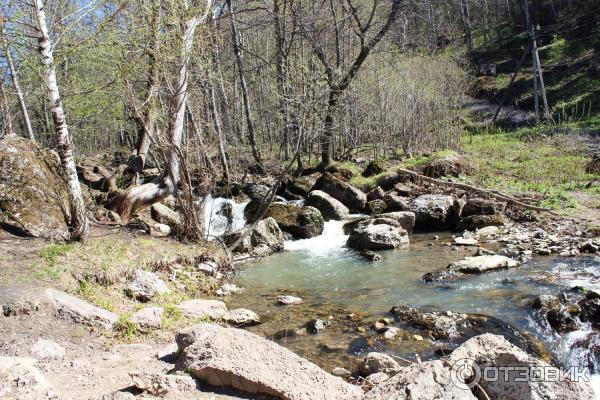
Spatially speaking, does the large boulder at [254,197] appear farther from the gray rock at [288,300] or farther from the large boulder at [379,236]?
the gray rock at [288,300]

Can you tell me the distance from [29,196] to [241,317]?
14.6ft

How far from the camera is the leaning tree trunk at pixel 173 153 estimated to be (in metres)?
8.77

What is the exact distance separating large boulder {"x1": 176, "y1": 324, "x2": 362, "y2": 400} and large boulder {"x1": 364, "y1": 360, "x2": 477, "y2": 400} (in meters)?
0.30

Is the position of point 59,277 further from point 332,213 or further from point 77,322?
point 332,213

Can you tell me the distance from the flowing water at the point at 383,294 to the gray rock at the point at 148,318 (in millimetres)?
1247

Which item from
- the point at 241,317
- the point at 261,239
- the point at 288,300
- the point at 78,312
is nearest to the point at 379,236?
the point at 261,239

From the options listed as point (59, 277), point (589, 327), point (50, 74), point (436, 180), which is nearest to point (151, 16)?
point (50, 74)

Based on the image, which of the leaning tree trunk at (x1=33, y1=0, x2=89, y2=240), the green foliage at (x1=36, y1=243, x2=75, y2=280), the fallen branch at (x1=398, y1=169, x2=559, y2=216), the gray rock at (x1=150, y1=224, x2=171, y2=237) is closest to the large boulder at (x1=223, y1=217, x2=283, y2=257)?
the gray rock at (x1=150, y1=224, x2=171, y2=237)

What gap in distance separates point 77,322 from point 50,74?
380 centimetres

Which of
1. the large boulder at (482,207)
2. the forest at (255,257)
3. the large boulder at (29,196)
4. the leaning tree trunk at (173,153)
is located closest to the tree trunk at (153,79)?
the forest at (255,257)

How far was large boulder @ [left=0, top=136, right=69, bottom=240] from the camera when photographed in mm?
8054

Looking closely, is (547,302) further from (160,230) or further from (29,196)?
(29,196)

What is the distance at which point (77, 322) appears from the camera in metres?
5.49

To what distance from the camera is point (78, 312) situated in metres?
5.58
